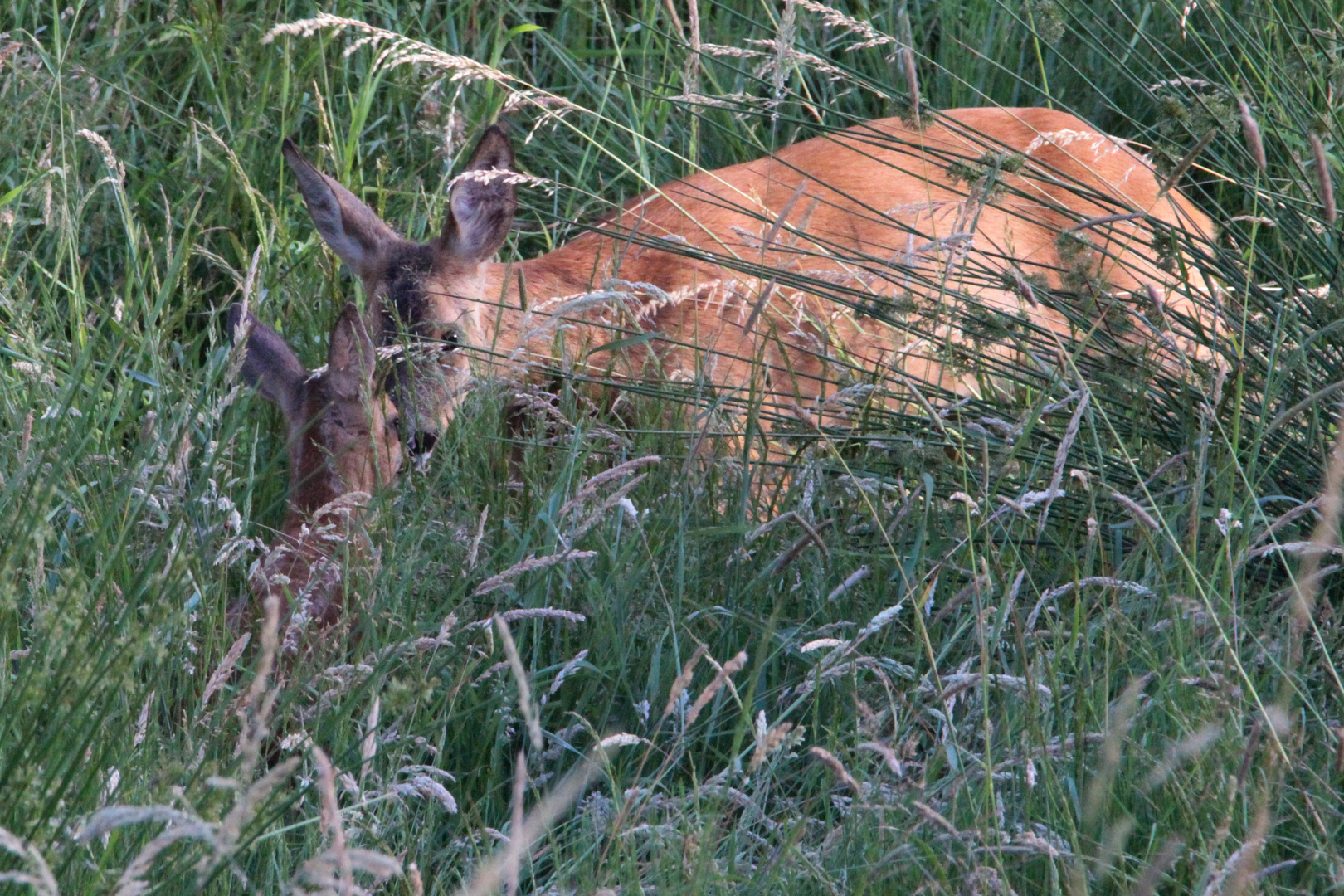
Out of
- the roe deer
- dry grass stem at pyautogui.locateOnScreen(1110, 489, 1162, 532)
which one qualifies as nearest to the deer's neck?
the roe deer

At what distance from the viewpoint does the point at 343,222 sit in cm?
439

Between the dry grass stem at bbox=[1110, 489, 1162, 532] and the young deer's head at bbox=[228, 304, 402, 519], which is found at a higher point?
the dry grass stem at bbox=[1110, 489, 1162, 532]

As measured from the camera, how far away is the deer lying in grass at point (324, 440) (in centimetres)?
289

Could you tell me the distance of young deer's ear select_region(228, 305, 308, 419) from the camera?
371cm

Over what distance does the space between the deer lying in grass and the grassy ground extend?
3.5 inches

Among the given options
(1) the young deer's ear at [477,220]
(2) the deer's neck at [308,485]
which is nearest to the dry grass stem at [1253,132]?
(2) the deer's neck at [308,485]

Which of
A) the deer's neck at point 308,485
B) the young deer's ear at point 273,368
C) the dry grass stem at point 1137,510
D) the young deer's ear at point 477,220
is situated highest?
the dry grass stem at point 1137,510

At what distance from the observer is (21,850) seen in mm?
1232

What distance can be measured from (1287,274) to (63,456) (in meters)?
2.08

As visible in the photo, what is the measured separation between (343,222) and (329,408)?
1172 millimetres

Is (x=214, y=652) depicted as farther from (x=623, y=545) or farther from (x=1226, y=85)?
(x=1226, y=85)

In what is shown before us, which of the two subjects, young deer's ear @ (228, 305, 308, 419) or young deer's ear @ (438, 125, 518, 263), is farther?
young deer's ear @ (438, 125, 518, 263)

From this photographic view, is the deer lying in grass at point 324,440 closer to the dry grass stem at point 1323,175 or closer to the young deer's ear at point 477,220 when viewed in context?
the young deer's ear at point 477,220

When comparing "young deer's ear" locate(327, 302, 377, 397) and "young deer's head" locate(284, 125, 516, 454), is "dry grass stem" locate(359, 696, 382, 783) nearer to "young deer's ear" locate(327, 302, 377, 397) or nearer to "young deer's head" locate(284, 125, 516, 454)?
"young deer's ear" locate(327, 302, 377, 397)
